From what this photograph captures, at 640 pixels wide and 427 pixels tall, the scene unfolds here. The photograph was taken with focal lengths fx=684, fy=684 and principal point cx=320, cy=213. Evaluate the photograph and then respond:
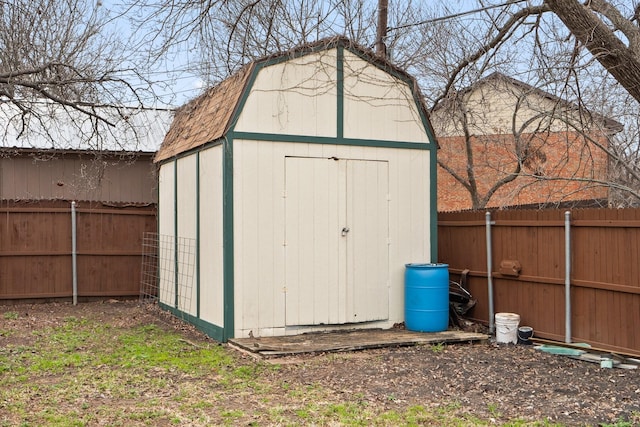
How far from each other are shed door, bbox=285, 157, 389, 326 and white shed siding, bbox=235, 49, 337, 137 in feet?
1.44

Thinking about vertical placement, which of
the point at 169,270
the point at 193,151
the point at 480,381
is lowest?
the point at 480,381

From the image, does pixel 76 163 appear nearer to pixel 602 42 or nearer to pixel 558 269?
pixel 558 269

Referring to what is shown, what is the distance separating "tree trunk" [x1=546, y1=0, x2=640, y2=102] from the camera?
5.95 metres

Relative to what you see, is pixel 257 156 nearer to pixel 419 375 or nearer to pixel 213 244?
pixel 213 244

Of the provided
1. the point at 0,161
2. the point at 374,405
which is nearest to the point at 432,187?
the point at 374,405

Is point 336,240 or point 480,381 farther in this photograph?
point 336,240

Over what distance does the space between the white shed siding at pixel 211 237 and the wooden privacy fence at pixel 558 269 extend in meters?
3.47

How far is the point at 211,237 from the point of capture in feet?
28.4

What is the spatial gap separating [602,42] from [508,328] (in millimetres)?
3636

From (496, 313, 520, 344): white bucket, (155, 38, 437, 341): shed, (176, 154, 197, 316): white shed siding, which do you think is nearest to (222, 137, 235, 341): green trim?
(155, 38, 437, 341): shed

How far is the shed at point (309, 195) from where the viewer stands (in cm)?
822

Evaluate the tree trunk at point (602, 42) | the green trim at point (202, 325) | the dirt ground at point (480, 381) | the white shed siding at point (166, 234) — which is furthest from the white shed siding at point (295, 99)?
the tree trunk at point (602, 42)

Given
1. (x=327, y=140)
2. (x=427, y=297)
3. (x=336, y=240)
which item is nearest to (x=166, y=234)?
(x=336, y=240)

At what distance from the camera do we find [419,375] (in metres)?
6.63
